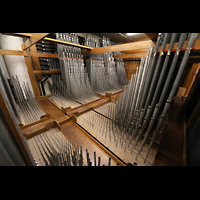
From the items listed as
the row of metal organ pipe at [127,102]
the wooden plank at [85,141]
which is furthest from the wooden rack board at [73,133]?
the row of metal organ pipe at [127,102]

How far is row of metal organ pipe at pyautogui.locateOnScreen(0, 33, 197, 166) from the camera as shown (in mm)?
1155

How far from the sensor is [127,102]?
1.70 m

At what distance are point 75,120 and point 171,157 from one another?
73.3 inches

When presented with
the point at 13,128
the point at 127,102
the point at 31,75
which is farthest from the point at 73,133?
the point at 31,75

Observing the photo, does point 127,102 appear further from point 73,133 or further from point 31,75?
point 31,75

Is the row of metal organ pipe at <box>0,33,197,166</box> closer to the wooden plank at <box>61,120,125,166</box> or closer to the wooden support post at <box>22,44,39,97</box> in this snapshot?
the wooden plank at <box>61,120,125,166</box>

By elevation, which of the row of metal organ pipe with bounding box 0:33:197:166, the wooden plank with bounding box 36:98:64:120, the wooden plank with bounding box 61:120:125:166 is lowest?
the wooden plank with bounding box 61:120:125:166

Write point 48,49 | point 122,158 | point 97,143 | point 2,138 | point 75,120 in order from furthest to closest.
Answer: point 48,49, point 75,120, point 97,143, point 122,158, point 2,138

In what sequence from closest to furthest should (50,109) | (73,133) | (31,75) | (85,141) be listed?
(85,141) < (73,133) < (50,109) < (31,75)

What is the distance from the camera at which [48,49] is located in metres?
3.62

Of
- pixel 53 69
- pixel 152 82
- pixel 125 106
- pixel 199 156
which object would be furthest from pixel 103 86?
pixel 199 156

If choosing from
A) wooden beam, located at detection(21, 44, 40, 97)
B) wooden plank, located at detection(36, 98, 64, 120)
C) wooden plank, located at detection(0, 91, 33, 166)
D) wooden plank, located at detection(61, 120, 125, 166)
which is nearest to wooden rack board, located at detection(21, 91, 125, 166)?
wooden plank, located at detection(61, 120, 125, 166)

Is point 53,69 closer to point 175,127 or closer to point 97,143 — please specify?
point 97,143

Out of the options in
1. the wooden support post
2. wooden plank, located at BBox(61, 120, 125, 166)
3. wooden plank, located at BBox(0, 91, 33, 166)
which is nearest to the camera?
wooden plank, located at BBox(0, 91, 33, 166)
